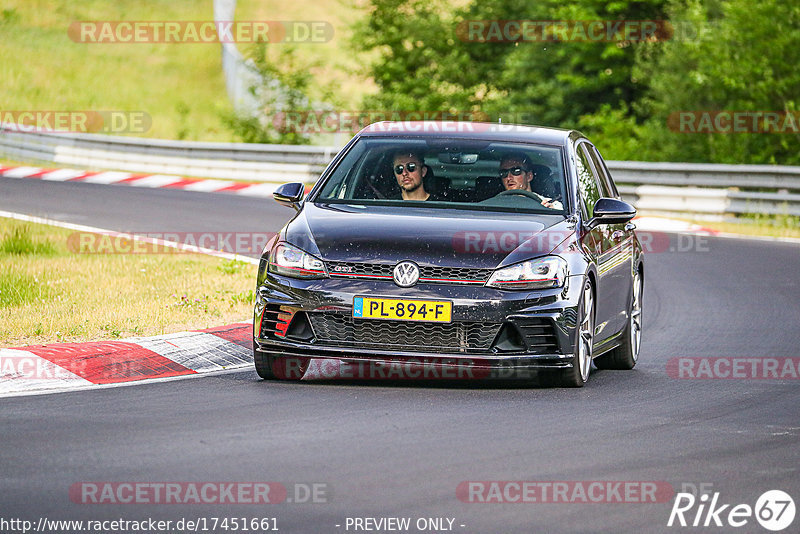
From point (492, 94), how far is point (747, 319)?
36.5 m

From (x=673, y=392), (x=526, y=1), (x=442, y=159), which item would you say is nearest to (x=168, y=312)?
(x=442, y=159)

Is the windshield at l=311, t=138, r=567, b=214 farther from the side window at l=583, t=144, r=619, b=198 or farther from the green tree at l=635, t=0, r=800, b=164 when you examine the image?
the green tree at l=635, t=0, r=800, b=164

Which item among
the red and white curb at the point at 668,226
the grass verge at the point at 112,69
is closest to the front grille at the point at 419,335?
the red and white curb at the point at 668,226

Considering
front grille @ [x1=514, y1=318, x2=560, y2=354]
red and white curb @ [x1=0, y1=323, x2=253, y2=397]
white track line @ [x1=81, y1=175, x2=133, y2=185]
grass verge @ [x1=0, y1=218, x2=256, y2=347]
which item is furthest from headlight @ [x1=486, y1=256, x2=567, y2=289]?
white track line @ [x1=81, y1=175, x2=133, y2=185]

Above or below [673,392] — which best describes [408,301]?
above

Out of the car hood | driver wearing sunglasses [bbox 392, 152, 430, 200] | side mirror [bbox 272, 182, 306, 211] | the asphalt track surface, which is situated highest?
driver wearing sunglasses [bbox 392, 152, 430, 200]

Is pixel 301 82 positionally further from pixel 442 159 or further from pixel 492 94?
pixel 442 159

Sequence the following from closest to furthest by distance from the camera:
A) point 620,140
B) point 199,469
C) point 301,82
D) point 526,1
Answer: point 199,469, point 620,140, point 301,82, point 526,1

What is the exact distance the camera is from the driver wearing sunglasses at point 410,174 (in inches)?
398

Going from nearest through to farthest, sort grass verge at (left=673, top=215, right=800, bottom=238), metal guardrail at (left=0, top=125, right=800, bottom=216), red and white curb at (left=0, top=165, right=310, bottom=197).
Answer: grass verge at (left=673, top=215, right=800, bottom=238), metal guardrail at (left=0, top=125, right=800, bottom=216), red and white curb at (left=0, top=165, right=310, bottom=197)

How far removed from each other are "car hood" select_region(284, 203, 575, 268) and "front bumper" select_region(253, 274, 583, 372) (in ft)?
0.61

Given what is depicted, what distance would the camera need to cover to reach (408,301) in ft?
29.1

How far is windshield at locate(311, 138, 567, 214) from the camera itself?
999 cm

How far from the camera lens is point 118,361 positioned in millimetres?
9578
